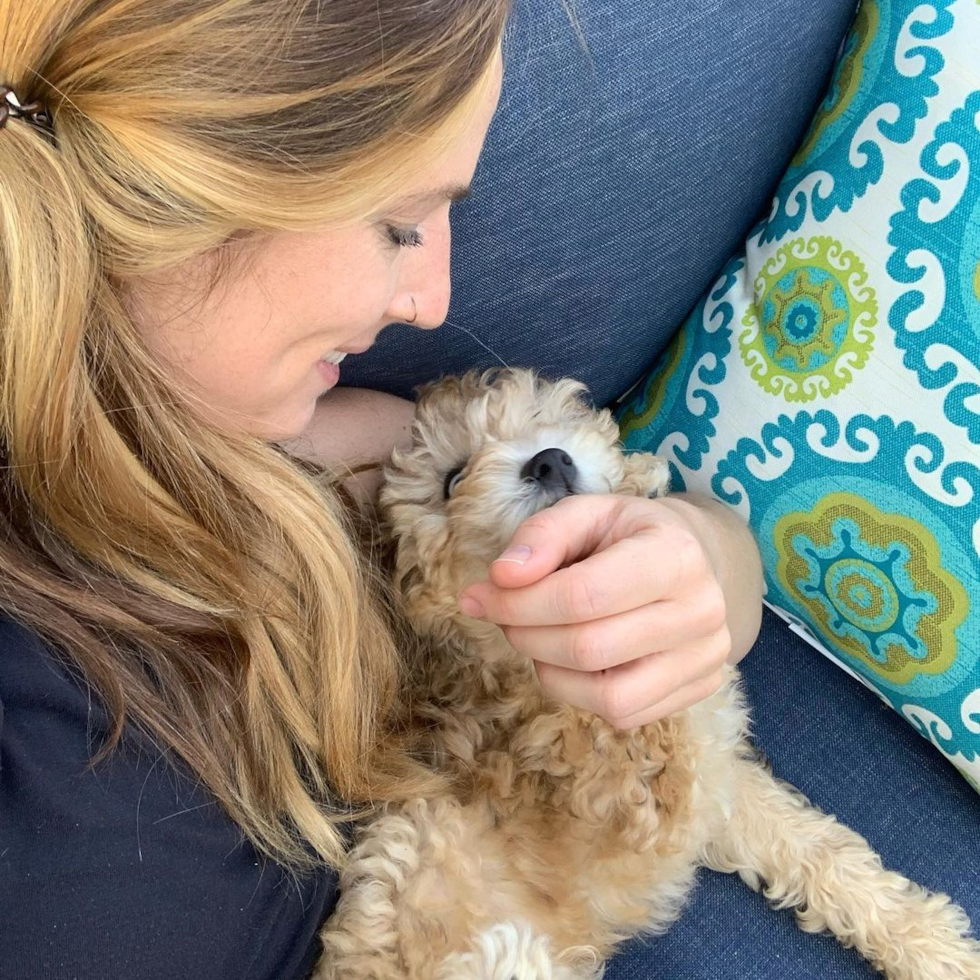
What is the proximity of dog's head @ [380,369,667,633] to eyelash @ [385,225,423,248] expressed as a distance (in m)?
0.26

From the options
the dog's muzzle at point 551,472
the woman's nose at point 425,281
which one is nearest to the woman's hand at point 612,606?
the dog's muzzle at point 551,472

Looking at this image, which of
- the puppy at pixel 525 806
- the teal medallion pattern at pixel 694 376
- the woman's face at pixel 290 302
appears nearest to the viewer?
the woman's face at pixel 290 302

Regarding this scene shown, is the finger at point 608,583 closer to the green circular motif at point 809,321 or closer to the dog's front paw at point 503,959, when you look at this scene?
the dog's front paw at point 503,959

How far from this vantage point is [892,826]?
1.17m

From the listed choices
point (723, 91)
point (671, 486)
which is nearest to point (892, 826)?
point (671, 486)

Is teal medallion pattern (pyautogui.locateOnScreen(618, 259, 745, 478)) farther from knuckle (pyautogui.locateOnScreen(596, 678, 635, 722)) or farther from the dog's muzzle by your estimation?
knuckle (pyautogui.locateOnScreen(596, 678, 635, 722))

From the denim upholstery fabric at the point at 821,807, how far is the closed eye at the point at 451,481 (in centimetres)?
57

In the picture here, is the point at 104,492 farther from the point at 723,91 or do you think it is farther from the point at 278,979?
the point at 723,91

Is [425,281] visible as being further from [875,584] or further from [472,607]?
[875,584]

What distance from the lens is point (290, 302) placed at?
703 millimetres

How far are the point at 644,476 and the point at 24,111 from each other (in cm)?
73

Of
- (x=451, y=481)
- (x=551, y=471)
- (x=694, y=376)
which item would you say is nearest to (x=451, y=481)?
(x=451, y=481)

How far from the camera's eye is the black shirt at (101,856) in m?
0.66

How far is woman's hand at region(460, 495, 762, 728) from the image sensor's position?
706 mm
